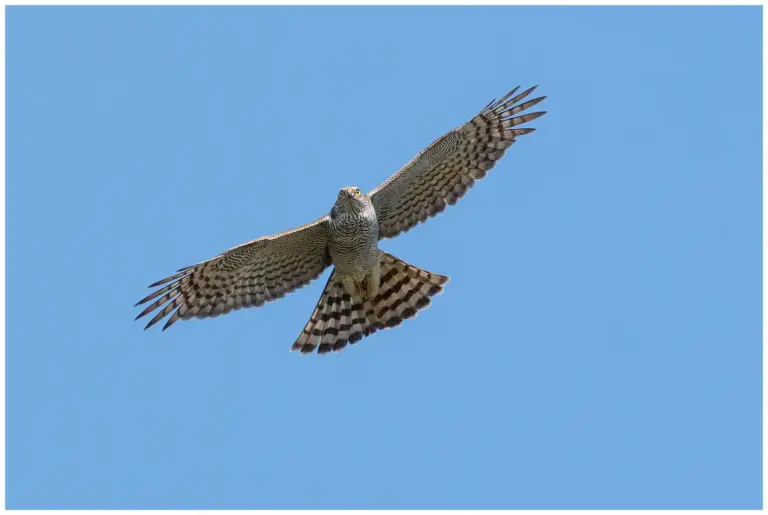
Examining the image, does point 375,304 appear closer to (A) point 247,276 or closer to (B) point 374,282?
(B) point 374,282

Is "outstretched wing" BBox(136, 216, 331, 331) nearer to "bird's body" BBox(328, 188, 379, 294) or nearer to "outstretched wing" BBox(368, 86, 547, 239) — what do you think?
"bird's body" BBox(328, 188, 379, 294)

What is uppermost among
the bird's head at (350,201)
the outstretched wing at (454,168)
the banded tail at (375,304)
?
the outstretched wing at (454,168)

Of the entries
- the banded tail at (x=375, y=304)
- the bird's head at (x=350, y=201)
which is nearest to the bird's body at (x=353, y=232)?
the bird's head at (x=350, y=201)

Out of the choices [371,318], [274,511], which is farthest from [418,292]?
[274,511]

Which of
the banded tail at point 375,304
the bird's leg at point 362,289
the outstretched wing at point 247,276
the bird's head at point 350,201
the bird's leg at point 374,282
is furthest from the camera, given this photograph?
the banded tail at point 375,304

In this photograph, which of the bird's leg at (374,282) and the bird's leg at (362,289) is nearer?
the bird's leg at (374,282)

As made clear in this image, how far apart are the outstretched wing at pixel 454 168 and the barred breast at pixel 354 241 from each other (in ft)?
1.20

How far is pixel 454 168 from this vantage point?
19469mm

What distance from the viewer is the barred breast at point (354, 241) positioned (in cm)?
1889

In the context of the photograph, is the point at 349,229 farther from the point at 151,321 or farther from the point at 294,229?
the point at 151,321

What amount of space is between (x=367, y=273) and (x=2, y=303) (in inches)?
172

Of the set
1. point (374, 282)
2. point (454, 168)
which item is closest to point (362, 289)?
point (374, 282)

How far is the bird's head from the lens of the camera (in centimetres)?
1872

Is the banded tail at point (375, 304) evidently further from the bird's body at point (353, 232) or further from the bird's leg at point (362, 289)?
the bird's body at point (353, 232)
